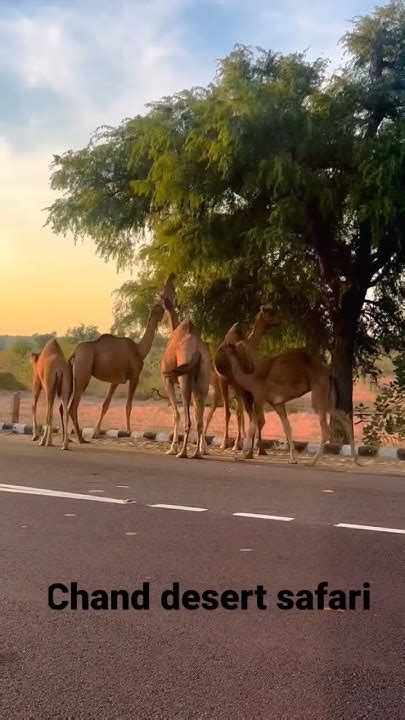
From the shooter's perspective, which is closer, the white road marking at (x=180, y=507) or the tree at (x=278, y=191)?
the white road marking at (x=180, y=507)

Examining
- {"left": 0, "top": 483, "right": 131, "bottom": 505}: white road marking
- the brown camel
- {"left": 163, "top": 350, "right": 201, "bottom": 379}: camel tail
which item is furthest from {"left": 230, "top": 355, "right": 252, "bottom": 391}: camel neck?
{"left": 0, "top": 483, "right": 131, "bottom": 505}: white road marking

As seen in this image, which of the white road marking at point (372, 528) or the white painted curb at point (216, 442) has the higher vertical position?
the white painted curb at point (216, 442)

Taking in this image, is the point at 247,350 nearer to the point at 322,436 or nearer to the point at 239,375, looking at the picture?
the point at 239,375

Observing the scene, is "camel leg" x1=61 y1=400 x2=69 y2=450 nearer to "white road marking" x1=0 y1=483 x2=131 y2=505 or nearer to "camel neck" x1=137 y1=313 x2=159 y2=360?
"camel neck" x1=137 y1=313 x2=159 y2=360

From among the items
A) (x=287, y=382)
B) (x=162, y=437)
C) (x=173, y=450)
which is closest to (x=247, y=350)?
(x=287, y=382)

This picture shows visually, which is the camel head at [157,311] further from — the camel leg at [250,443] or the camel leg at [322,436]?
the camel leg at [322,436]

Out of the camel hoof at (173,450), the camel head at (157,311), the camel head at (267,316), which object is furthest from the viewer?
the camel head at (157,311)

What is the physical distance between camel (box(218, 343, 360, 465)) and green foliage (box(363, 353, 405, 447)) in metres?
3.73

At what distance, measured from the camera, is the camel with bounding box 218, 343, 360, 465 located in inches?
587

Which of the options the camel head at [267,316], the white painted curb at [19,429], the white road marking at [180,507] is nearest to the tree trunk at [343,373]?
the camel head at [267,316]

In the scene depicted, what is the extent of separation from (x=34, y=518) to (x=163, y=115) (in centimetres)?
1147

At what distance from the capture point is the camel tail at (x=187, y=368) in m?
15.6

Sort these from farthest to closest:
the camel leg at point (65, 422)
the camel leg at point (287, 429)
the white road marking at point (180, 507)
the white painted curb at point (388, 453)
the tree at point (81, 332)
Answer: the tree at point (81, 332)
the camel leg at point (65, 422)
the white painted curb at point (388, 453)
the camel leg at point (287, 429)
the white road marking at point (180, 507)

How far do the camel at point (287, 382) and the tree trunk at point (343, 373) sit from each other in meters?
3.30
